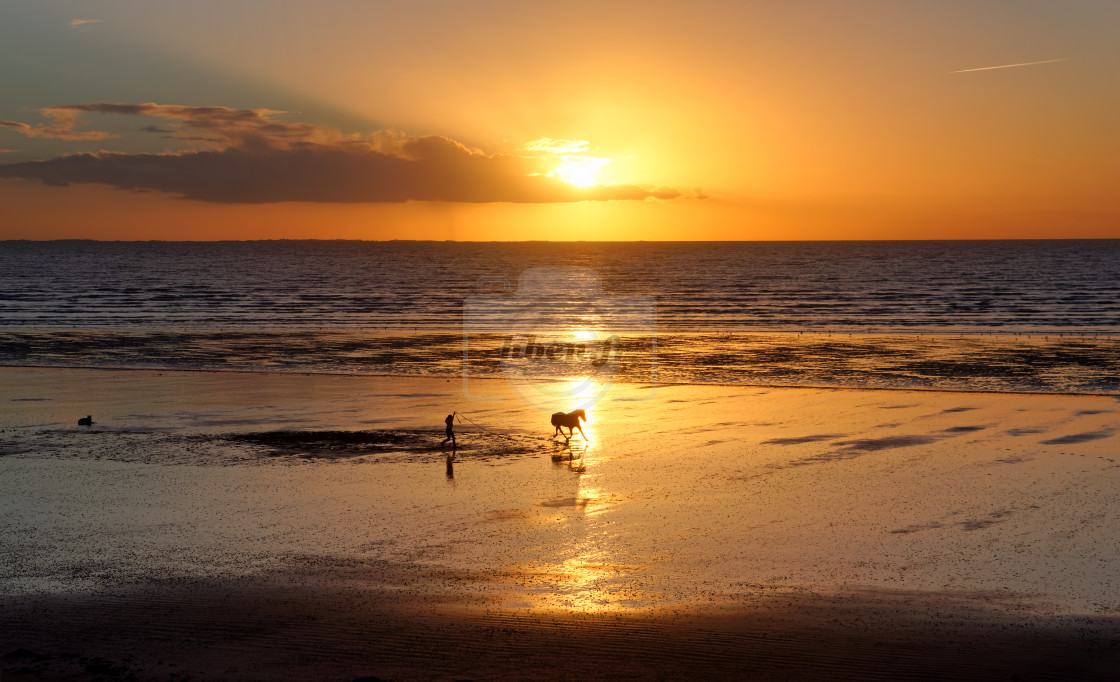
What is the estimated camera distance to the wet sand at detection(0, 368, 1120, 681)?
310 inches

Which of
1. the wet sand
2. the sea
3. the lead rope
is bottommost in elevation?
the wet sand

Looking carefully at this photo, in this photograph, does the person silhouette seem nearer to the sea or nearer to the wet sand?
the wet sand

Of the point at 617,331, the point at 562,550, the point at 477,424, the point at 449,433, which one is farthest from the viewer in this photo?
the point at 617,331

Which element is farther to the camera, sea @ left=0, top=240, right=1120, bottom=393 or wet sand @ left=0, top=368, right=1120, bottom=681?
sea @ left=0, top=240, right=1120, bottom=393

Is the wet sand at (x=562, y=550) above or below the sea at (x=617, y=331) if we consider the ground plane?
below

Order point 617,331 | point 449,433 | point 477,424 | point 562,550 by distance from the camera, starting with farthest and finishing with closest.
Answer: point 617,331, point 477,424, point 449,433, point 562,550

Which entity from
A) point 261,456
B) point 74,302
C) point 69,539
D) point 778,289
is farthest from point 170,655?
point 778,289

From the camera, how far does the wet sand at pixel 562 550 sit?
788 centimetres

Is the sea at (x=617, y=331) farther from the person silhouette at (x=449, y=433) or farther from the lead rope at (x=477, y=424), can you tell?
the person silhouette at (x=449, y=433)

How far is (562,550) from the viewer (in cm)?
1062

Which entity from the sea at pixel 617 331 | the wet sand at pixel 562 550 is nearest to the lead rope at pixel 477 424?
the wet sand at pixel 562 550

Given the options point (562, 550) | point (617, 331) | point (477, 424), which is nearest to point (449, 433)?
point (477, 424)

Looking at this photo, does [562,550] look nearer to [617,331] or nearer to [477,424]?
[477,424]

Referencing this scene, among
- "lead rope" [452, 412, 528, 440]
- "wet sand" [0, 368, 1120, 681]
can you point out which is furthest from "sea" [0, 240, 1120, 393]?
"wet sand" [0, 368, 1120, 681]
